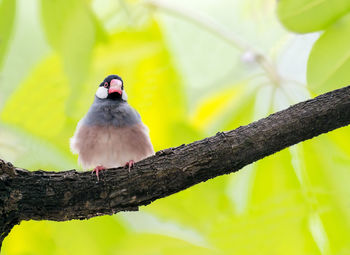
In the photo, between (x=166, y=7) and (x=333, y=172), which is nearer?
(x=333, y=172)

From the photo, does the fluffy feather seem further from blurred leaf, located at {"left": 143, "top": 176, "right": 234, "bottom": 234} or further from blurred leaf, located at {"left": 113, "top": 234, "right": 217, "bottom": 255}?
blurred leaf, located at {"left": 113, "top": 234, "right": 217, "bottom": 255}

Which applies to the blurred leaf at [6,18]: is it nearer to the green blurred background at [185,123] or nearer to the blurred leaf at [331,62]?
the green blurred background at [185,123]

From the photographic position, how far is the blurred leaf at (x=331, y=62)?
1359 mm

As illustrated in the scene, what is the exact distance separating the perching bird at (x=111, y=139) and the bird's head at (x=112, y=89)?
0.10 m

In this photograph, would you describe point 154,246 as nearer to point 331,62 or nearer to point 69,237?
point 69,237

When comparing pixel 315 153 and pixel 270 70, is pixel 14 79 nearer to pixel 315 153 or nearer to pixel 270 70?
pixel 270 70

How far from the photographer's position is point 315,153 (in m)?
1.51

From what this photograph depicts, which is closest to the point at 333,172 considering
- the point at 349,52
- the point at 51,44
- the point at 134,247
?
the point at 349,52

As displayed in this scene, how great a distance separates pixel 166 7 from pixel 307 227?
956mm

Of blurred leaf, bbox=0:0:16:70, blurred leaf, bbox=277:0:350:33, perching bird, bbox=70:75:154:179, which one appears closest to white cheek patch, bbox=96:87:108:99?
perching bird, bbox=70:75:154:179

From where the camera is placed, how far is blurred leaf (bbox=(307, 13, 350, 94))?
1.36 m

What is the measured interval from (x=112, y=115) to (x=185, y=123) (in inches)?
11.5

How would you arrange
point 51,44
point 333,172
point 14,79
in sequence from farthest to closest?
point 14,79, point 51,44, point 333,172

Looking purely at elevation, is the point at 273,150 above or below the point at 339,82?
below
